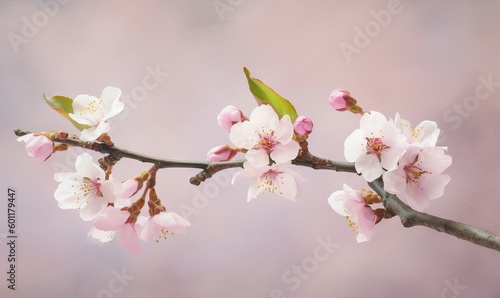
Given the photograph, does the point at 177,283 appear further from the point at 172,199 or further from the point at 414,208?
the point at 414,208

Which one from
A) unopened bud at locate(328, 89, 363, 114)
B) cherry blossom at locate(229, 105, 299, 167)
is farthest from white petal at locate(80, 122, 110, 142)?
unopened bud at locate(328, 89, 363, 114)

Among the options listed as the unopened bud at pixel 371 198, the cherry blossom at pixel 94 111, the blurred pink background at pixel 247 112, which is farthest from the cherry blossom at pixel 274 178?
the blurred pink background at pixel 247 112

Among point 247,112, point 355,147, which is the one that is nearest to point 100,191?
point 355,147

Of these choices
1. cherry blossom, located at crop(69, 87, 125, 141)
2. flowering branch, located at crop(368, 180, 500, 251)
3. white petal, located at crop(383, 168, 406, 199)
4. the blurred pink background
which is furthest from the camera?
the blurred pink background

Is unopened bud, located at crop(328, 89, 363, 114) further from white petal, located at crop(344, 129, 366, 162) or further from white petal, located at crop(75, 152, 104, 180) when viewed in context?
white petal, located at crop(75, 152, 104, 180)

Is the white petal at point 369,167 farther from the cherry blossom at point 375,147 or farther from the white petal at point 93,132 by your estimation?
the white petal at point 93,132

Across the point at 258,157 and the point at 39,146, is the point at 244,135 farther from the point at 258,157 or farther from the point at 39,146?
the point at 39,146
